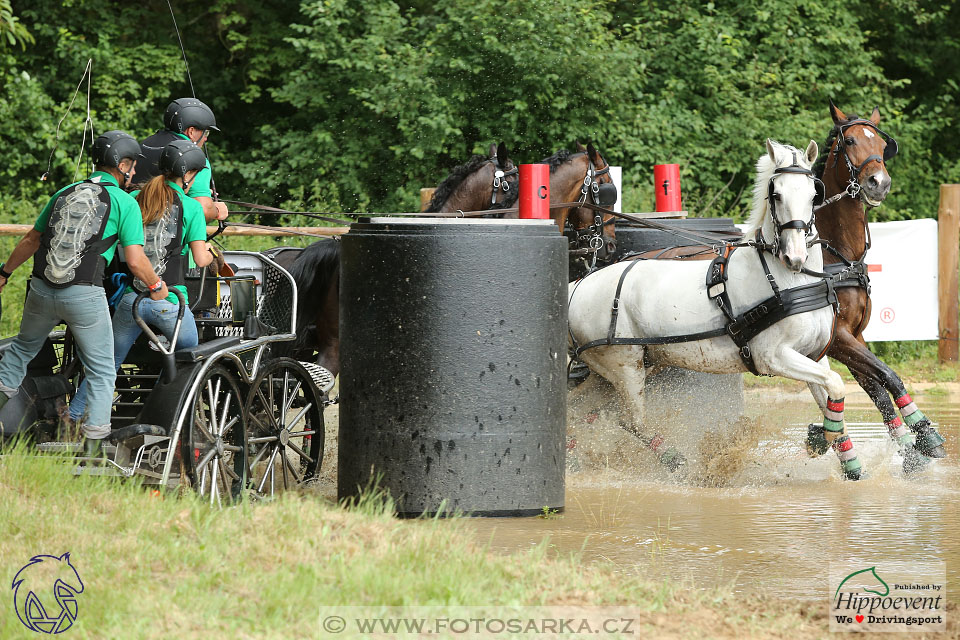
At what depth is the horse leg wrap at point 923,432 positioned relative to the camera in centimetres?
777

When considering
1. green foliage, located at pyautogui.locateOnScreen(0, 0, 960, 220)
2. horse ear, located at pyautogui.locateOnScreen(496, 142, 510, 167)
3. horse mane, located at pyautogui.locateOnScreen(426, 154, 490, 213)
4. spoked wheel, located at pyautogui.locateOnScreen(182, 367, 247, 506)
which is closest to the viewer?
spoked wheel, located at pyautogui.locateOnScreen(182, 367, 247, 506)

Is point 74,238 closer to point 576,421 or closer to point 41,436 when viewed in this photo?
point 41,436

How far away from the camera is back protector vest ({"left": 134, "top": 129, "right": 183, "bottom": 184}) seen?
6941 mm

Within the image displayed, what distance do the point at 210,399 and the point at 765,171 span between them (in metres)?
3.76

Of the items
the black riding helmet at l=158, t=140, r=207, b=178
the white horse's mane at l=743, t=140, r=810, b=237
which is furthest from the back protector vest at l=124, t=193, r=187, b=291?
the white horse's mane at l=743, t=140, r=810, b=237

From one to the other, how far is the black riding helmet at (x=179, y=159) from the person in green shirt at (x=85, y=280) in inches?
14.3

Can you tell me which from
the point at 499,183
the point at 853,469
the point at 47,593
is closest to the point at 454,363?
the point at 47,593

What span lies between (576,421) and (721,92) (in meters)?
10.2

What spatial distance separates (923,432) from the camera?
25.5 feet

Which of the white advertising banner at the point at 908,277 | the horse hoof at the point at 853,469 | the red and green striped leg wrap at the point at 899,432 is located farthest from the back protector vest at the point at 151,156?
the white advertising banner at the point at 908,277

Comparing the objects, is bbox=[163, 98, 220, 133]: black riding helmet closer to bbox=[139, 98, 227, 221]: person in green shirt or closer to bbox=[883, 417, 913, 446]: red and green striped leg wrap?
bbox=[139, 98, 227, 221]: person in green shirt

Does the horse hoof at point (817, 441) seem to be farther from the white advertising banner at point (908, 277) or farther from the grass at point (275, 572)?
the white advertising banner at point (908, 277)

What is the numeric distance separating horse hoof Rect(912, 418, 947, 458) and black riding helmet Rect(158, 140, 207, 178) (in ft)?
15.7

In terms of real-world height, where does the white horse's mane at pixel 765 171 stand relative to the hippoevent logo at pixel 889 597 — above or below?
above
